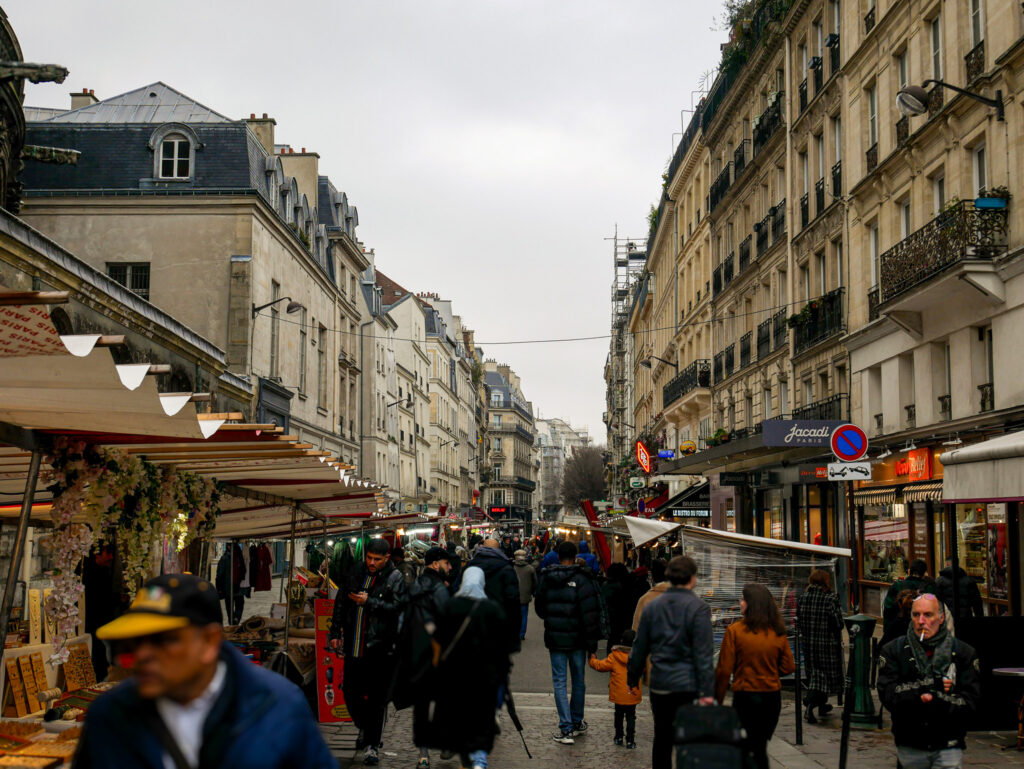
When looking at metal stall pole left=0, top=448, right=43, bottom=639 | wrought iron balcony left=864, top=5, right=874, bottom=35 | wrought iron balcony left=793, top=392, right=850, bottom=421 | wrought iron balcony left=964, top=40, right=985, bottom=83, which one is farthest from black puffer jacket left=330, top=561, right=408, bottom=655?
wrought iron balcony left=864, top=5, right=874, bottom=35

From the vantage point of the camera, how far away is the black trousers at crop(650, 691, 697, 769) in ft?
24.8

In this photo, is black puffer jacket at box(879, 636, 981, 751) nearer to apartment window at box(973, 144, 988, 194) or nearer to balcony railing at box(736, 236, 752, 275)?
apartment window at box(973, 144, 988, 194)

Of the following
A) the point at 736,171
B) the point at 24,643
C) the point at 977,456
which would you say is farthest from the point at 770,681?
the point at 736,171

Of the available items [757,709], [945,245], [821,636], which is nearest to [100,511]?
[757,709]

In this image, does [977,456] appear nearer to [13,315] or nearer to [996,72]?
[13,315]

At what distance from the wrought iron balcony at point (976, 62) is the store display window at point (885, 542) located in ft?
27.1

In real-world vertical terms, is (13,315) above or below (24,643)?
above

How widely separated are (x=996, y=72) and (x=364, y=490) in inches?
459

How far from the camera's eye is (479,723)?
5457 mm

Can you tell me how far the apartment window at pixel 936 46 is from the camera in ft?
65.6

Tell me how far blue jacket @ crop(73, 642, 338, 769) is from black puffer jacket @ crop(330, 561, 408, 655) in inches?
224

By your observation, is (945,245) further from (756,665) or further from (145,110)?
(145,110)

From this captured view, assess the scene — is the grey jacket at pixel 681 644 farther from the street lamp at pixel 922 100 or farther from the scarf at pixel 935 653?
the street lamp at pixel 922 100

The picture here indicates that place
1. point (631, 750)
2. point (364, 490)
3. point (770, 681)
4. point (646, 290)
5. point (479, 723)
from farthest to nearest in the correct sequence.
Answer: point (646, 290)
point (364, 490)
point (631, 750)
point (770, 681)
point (479, 723)
